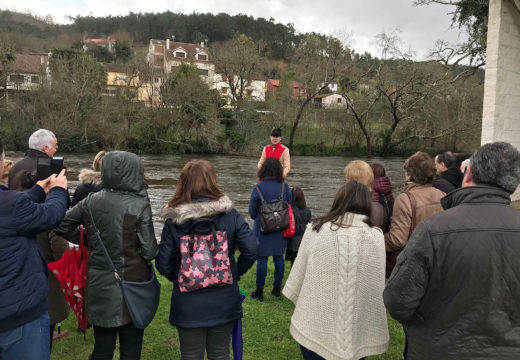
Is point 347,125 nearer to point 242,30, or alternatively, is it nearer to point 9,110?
point 9,110

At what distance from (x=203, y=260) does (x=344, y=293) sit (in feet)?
3.18

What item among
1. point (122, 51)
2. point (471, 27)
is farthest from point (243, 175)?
point (122, 51)

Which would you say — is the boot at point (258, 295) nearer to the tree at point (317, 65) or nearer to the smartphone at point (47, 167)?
the smartphone at point (47, 167)

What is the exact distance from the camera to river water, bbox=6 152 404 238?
15.9m

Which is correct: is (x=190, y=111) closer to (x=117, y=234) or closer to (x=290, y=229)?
(x=290, y=229)

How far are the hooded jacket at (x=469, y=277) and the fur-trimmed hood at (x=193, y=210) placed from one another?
1.28 meters

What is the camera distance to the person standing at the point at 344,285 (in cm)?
271

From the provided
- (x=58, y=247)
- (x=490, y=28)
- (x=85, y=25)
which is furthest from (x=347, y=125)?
(x=85, y=25)

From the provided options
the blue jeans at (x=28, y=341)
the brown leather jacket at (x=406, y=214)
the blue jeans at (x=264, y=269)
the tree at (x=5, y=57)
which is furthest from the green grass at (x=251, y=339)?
the tree at (x=5, y=57)

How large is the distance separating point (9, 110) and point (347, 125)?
83.7 ft

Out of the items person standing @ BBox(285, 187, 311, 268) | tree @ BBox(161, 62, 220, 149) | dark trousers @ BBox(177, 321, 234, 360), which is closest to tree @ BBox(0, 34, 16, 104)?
tree @ BBox(161, 62, 220, 149)

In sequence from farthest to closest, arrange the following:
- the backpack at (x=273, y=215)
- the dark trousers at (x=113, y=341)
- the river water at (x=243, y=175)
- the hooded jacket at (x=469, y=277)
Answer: the river water at (x=243, y=175)
the backpack at (x=273, y=215)
the dark trousers at (x=113, y=341)
the hooded jacket at (x=469, y=277)

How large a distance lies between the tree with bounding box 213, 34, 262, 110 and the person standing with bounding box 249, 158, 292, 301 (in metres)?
31.3

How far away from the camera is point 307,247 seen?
2.87 metres
